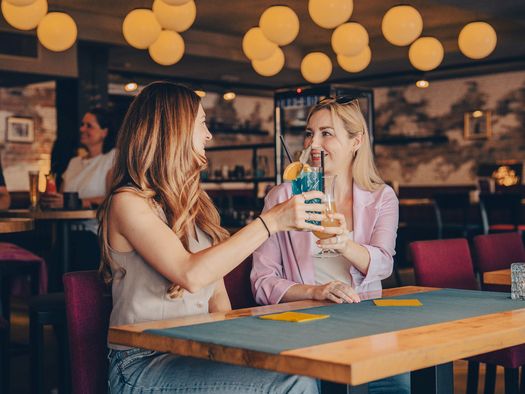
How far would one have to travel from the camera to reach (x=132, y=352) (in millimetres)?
2016

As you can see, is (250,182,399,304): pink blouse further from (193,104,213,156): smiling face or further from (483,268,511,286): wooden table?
(193,104,213,156): smiling face

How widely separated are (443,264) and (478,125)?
32.4 feet

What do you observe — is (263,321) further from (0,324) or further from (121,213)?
(0,324)

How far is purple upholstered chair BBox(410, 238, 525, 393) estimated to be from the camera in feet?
10.2

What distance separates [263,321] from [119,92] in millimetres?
12249

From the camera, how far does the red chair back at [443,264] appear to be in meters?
3.12

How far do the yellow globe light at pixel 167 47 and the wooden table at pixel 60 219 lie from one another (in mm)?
1741

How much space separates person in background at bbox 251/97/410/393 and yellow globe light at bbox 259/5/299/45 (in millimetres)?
3092

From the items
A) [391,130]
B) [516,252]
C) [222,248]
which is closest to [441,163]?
[391,130]

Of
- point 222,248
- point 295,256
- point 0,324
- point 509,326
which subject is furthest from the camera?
point 0,324

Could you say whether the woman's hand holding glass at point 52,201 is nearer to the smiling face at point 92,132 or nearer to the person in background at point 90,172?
the person in background at point 90,172

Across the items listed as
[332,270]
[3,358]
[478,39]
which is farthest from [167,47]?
[332,270]

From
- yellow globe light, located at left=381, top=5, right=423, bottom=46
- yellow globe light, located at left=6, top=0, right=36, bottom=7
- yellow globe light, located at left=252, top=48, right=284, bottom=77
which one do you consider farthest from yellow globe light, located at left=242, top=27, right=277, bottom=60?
yellow globe light, located at left=6, top=0, right=36, bottom=7

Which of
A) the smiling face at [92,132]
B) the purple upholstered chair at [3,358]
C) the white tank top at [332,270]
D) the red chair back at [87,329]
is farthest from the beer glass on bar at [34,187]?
the red chair back at [87,329]
